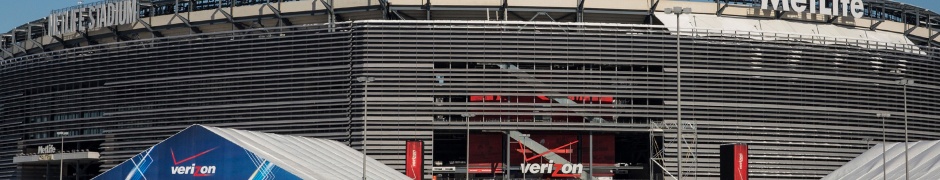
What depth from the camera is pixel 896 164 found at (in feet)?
289

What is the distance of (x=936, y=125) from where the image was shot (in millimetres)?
117750

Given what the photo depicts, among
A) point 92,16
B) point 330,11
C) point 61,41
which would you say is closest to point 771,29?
point 330,11

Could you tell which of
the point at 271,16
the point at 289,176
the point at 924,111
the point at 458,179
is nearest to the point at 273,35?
the point at 271,16

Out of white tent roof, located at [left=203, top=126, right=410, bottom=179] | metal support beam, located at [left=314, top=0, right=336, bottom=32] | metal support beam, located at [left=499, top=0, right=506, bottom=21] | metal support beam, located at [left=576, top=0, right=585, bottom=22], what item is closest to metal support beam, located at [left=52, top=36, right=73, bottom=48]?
metal support beam, located at [left=314, top=0, right=336, bottom=32]

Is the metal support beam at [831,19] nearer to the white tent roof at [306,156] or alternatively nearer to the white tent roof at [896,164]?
the white tent roof at [896,164]

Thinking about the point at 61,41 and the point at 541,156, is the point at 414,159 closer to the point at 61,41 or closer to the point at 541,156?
the point at 541,156

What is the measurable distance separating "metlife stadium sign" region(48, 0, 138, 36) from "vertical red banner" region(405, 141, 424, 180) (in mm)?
30915

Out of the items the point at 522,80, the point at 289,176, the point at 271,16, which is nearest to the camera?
the point at 289,176

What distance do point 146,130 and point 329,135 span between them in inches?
671

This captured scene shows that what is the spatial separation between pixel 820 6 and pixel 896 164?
2885 centimetres

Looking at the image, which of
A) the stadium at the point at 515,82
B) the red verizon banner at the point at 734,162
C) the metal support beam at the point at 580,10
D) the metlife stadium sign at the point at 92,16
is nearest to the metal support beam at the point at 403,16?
the stadium at the point at 515,82

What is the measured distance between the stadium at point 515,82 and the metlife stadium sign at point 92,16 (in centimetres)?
23

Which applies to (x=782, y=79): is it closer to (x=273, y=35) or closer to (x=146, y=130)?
(x=273, y=35)

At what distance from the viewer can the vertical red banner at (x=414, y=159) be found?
98.6 meters
